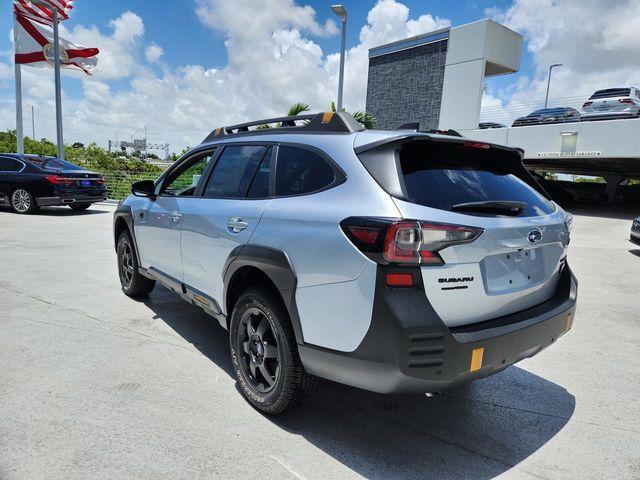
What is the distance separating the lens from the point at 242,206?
2945mm

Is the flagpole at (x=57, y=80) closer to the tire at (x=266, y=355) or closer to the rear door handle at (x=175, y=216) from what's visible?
the rear door handle at (x=175, y=216)

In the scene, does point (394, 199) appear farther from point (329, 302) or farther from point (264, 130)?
point (264, 130)

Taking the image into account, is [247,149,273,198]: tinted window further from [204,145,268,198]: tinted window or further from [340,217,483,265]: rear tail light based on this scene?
[340,217,483,265]: rear tail light

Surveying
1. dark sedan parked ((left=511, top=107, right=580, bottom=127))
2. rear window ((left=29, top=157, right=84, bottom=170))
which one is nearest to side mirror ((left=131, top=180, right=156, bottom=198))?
rear window ((left=29, top=157, right=84, bottom=170))

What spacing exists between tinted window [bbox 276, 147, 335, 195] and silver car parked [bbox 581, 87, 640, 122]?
21.2 metres

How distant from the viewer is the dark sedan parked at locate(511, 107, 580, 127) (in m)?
21.0

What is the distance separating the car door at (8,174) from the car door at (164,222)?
9798mm

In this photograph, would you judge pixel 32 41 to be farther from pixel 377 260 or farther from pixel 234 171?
pixel 377 260

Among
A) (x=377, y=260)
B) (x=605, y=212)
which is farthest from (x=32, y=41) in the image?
(x=605, y=212)

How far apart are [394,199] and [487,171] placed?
3.05 ft

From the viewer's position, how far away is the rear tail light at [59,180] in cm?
1171

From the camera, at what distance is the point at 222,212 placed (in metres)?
3.10

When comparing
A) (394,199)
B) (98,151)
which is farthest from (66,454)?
(98,151)

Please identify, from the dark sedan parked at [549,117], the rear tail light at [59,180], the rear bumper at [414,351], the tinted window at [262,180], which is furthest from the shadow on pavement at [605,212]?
the rear bumper at [414,351]
